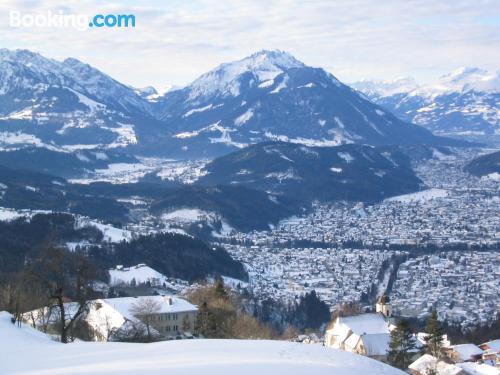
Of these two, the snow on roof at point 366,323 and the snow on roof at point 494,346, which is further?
the snow on roof at point 366,323

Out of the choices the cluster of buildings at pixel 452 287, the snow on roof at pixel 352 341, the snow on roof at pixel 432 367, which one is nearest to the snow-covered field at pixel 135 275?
the cluster of buildings at pixel 452 287

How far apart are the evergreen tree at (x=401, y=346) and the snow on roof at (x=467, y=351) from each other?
23.1ft

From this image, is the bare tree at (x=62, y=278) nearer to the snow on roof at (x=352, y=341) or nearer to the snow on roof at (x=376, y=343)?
the snow on roof at (x=376, y=343)

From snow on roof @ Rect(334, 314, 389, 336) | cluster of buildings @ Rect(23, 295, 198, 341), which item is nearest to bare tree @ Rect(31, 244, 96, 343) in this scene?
cluster of buildings @ Rect(23, 295, 198, 341)

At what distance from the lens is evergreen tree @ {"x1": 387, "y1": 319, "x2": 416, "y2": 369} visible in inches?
2056

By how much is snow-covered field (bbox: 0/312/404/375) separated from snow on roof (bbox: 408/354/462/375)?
1991 centimetres

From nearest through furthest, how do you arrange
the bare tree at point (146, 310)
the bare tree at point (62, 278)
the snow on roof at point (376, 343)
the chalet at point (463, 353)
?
1. the bare tree at point (62, 278)
2. the chalet at point (463, 353)
3. the snow on roof at point (376, 343)
4. the bare tree at point (146, 310)

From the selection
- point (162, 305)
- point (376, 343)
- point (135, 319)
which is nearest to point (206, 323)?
point (135, 319)

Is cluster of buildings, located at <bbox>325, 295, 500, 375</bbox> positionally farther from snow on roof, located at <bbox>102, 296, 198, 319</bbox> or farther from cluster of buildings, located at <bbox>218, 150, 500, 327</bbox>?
cluster of buildings, located at <bbox>218, 150, 500, 327</bbox>

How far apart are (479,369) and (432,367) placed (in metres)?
4.12

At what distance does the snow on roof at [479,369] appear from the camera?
164 feet

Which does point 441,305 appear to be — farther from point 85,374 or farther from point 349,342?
point 85,374

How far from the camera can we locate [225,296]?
5538 centimetres

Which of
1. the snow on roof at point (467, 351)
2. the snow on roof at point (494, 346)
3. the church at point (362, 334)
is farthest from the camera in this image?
the snow on roof at point (494, 346)
